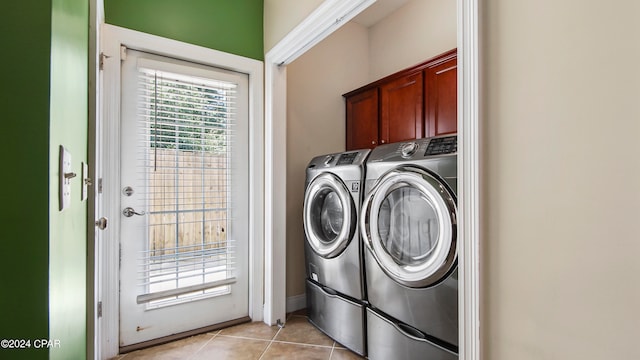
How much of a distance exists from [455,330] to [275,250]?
1338 mm

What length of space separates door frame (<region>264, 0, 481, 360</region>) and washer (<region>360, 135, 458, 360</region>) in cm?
39

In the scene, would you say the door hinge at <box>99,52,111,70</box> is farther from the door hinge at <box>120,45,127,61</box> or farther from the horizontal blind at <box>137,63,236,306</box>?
the horizontal blind at <box>137,63,236,306</box>

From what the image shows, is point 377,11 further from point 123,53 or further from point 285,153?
point 123,53

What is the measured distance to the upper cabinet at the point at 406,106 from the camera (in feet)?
6.86

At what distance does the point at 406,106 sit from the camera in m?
2.39

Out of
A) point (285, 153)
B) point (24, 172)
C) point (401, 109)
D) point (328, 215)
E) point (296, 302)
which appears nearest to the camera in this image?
point (24, 172)

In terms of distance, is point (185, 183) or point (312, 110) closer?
point (185, 183)

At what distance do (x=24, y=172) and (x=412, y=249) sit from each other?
1.48m

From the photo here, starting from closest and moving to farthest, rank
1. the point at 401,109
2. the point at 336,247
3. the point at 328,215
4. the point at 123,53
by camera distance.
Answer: the point at 123,53 < the point at 336,247 < the point at 328,215 < the point at 401,109

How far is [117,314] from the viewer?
1.86 meters

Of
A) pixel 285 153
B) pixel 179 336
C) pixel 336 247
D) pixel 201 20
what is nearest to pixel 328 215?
pixel 336 247

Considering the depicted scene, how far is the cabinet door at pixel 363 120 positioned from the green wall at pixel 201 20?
98cm

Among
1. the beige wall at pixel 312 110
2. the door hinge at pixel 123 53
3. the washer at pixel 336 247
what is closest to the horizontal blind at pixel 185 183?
the door hinge at pixel 123 53

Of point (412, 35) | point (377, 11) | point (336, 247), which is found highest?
point (377, 11)
